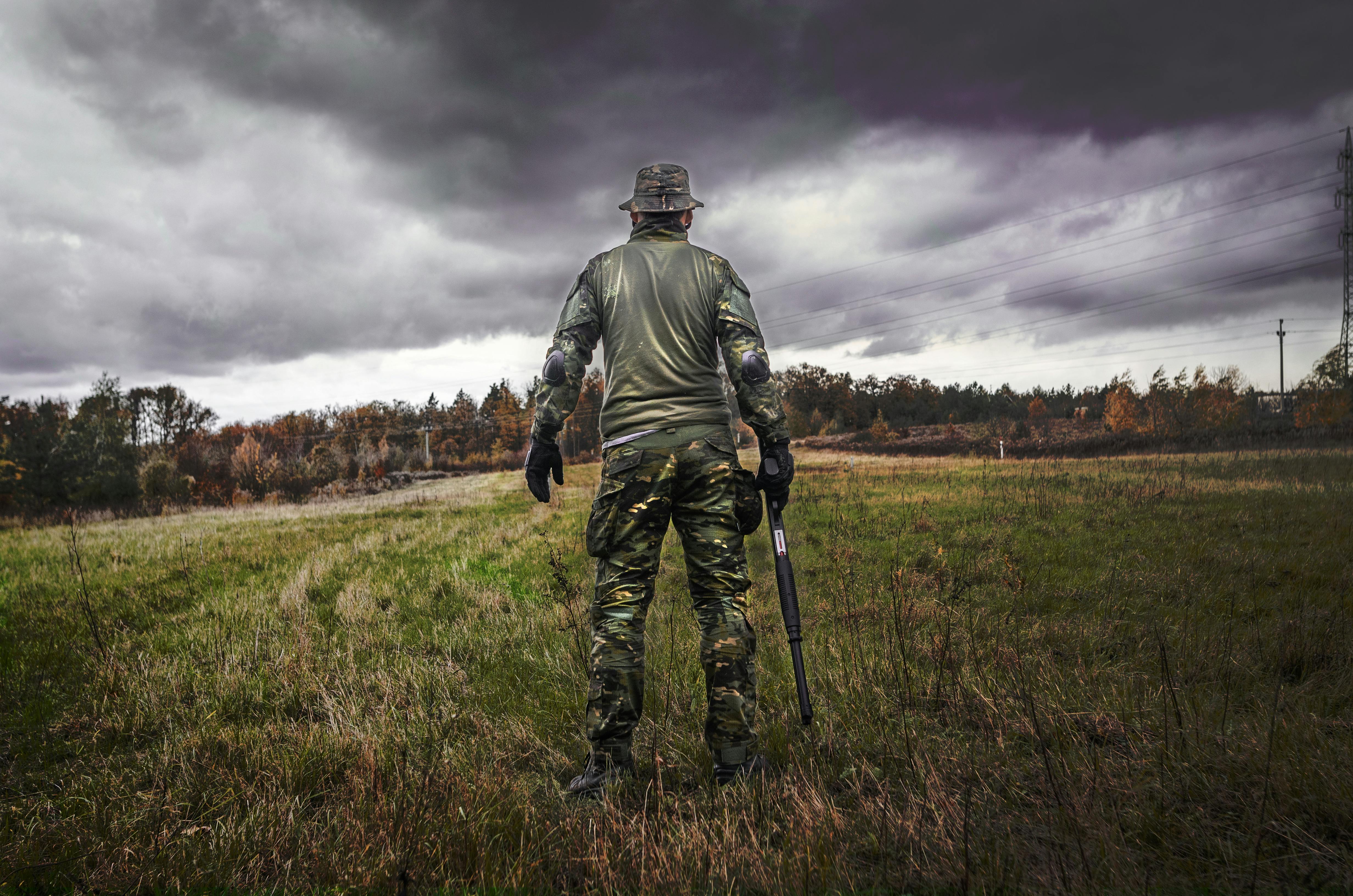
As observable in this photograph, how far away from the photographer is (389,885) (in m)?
2.01

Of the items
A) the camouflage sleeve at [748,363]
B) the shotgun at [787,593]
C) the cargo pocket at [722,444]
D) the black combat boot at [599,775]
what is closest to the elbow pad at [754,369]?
the camouflage sleeve at [748,363]

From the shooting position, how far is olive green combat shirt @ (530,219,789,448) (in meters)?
3.08

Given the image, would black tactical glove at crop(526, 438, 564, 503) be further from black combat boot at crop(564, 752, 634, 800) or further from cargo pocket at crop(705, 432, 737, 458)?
black combat boot at crop(564, 752, 634, 800)

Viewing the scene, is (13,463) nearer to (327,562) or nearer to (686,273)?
(327,562)

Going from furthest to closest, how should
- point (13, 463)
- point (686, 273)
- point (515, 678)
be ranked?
point (13, 463), point (515, 678), point (686, 273)

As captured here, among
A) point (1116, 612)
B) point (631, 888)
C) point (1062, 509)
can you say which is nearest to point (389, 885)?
point (631, 888)

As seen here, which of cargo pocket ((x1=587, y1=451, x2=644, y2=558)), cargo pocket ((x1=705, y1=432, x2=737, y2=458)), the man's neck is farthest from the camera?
the man's neck

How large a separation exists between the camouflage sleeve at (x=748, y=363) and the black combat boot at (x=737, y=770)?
154cm

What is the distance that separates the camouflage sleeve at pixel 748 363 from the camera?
3123mm

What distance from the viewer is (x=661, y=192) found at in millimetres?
3311

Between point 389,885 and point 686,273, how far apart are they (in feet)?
9.43

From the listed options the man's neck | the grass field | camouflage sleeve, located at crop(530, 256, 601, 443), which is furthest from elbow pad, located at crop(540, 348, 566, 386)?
the grass field

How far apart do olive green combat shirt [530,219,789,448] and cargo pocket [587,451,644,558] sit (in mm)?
126

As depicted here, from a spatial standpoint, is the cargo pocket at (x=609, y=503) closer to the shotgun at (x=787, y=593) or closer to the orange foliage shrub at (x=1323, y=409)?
the shotgun at (x=787, y=593)
